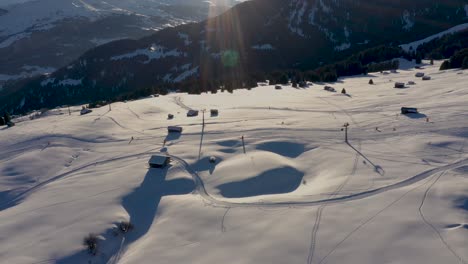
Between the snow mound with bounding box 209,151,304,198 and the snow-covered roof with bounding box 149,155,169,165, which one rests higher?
the snow-covered roof with bounding box 149,155,169,165

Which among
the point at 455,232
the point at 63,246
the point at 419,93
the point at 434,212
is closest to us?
the point at 455,232

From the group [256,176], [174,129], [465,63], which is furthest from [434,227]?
[465,63]

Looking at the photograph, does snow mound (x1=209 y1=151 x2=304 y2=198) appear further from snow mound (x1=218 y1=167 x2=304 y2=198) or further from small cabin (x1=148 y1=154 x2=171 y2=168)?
small cabin (x1=148 y1=154 x2=171 y2=168)

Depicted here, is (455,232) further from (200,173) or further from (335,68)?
(335,68)

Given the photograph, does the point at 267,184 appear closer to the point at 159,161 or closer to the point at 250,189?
the point at 250,189

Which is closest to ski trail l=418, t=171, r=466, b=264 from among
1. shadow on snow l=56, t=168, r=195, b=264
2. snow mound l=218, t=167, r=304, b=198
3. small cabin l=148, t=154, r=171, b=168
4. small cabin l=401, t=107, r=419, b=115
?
snow mound l=218, t=167, r=304, b=198

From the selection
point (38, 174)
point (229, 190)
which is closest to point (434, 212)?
point (229, 190)
